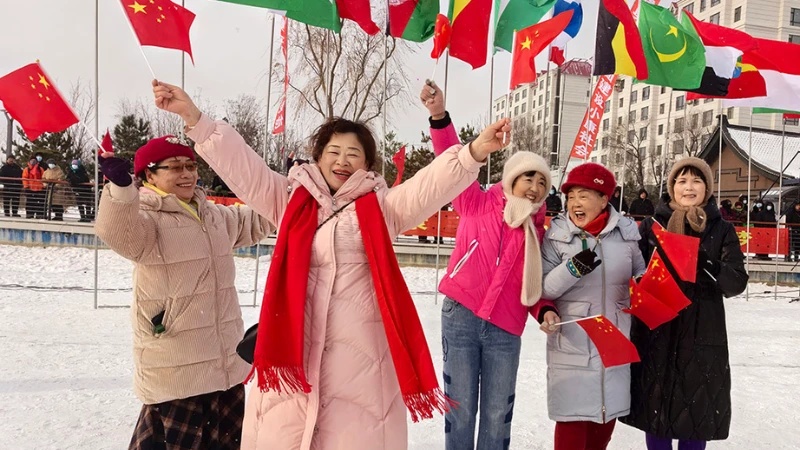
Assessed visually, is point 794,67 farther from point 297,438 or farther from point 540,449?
point 297,438

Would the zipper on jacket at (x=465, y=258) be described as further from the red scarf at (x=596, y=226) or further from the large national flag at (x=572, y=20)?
the large national flag at (x=572, y=20)

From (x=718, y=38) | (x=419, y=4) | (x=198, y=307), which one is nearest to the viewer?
(x=198, y=307)

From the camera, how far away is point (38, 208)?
1334 cm

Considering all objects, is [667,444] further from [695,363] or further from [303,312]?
[303,312]

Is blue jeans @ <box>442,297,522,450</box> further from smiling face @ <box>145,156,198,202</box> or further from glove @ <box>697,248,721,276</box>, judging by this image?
smiling face @ <box>145,156,198,202</box>

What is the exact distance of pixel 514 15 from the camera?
5.65 meters

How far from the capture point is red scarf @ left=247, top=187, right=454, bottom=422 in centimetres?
178

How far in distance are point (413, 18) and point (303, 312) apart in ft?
13.9

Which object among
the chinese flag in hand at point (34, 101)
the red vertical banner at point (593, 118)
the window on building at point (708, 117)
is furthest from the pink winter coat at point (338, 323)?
the window on building at point (708, 117)

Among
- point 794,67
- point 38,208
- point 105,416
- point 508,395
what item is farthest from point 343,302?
point 38,208

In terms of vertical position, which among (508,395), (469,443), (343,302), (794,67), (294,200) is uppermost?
(794,67)

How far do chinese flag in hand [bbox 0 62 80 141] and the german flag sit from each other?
16.1 ft

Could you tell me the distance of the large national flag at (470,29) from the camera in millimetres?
4957

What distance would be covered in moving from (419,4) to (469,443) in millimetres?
4226
